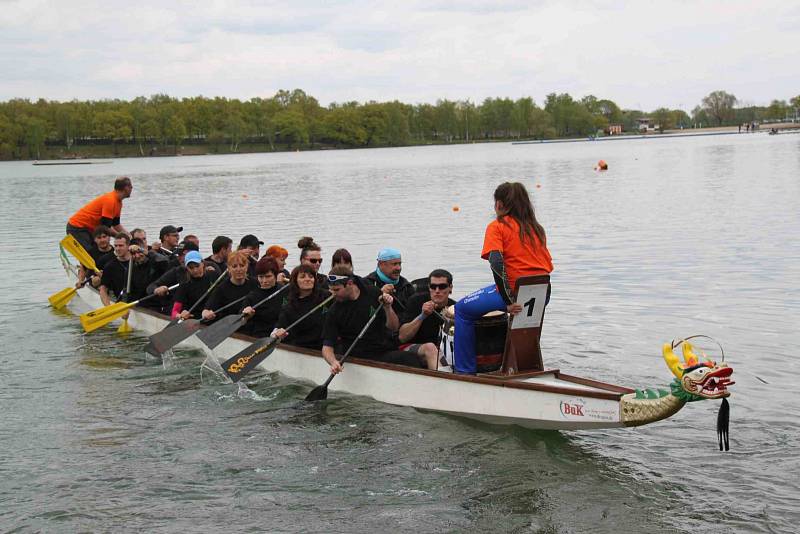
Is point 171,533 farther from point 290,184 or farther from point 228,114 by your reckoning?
point 228,114

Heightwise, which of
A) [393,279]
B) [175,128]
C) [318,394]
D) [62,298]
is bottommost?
[62,298]

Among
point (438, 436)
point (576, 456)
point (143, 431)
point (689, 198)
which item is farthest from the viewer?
point (689, 198)

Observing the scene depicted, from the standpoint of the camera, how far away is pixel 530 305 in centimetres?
816

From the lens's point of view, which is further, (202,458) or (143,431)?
(143,431)

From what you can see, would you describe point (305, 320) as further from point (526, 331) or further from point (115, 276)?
point (115, 276)

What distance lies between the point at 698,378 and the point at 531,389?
165cm

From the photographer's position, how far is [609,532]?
677cm

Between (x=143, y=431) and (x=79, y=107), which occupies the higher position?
(x=79, y=107)

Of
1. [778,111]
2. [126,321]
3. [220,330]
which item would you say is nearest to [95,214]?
[126,321]

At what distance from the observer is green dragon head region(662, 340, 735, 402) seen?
6.54 meters

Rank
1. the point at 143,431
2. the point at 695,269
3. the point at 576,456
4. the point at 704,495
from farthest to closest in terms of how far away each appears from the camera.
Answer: the point at 695,269 < the point at 143,431 < the point at 576,456 < the point at 704,495

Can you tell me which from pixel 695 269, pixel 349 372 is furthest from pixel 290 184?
pixel 349 372

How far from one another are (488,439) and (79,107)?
16422 centimetres

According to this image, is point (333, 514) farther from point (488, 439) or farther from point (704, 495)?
point (704, 495)
